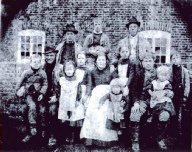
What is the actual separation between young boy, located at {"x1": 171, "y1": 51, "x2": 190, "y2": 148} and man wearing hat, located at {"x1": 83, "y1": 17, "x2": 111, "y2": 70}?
176cm

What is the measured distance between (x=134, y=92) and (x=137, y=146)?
1.33 meters

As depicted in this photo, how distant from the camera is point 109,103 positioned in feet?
30.1

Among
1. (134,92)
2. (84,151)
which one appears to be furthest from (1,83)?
(134,92)

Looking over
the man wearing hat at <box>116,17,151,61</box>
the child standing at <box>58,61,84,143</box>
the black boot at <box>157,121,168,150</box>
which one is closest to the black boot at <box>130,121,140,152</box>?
the black boot at <box>157,121,168,150</box>

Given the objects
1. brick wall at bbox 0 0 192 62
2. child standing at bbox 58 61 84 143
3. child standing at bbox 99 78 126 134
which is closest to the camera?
child standing at bbox 99 78 126 134

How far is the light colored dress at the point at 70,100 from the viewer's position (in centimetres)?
926

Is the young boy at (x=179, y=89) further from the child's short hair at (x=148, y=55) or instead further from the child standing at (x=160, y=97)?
the child's short hair at (x=148, y=55)

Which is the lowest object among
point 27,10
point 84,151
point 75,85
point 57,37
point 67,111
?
point 84,151

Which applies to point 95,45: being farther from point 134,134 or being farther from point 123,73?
point 134,134

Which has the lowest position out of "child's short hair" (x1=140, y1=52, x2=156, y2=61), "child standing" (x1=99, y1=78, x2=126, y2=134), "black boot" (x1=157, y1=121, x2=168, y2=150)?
"black boot" (x1=157, y1=121, x2=168, y2=150)

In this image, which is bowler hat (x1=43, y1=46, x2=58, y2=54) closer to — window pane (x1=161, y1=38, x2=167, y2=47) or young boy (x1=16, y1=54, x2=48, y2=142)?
young boy (x1=16, y1=54, x2=48, y2=142)

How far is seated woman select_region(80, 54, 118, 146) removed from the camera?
9.19 meters

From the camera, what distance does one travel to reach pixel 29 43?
9.55 metres

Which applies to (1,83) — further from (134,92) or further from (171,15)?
(171,15)
